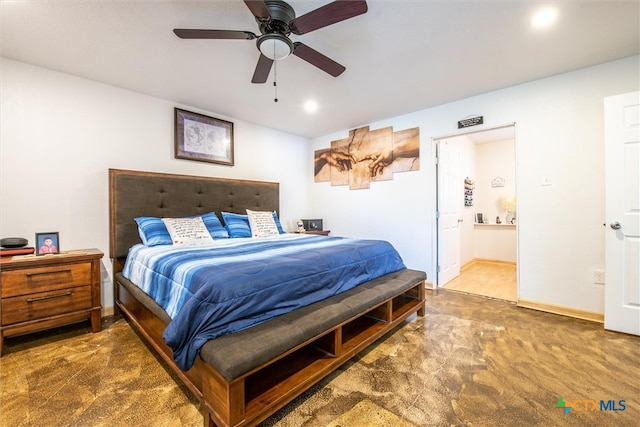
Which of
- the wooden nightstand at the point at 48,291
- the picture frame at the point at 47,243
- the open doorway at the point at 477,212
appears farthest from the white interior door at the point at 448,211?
the picture frame at the point at 47,243

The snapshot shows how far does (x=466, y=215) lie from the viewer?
5.24 m

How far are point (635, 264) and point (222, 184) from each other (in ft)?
14.3

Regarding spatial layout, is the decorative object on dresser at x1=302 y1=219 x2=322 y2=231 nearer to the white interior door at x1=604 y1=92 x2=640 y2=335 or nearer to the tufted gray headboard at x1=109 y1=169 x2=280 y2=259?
the tufted gray headboard at x1=109 y1=169 x2=280 y2=259

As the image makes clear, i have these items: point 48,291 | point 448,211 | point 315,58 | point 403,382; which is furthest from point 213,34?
point 448,211

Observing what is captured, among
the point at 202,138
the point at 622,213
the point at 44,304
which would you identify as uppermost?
the point at 202,138

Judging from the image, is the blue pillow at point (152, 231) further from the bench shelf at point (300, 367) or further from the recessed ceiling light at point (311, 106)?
the recessed ceiling light at point (311, 106)

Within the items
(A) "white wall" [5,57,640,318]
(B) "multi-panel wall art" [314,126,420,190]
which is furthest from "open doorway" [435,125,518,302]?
(A) "white wall" [5,57,640,318]

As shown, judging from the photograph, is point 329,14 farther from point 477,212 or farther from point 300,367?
point 477,212

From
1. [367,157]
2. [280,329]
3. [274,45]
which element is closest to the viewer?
[280,329]

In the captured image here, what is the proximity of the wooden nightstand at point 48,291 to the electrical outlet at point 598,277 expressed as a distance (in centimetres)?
463

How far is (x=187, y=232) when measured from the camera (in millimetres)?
2826

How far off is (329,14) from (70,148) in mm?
2797

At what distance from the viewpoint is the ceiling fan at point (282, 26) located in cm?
147

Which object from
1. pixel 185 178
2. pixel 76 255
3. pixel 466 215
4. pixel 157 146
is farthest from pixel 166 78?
pixel 466 215
